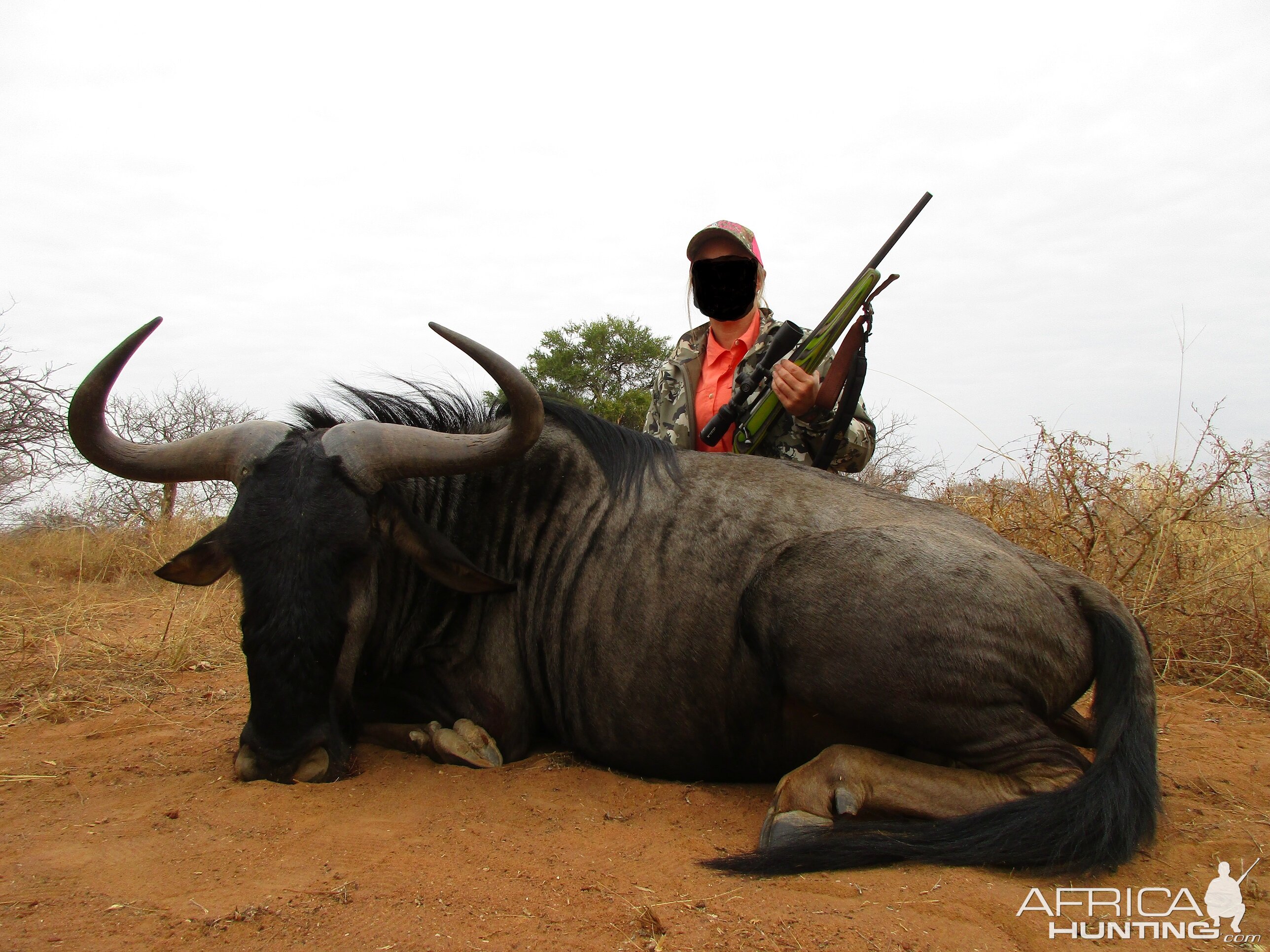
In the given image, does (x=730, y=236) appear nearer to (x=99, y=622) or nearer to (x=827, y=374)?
(x=827, y=374)

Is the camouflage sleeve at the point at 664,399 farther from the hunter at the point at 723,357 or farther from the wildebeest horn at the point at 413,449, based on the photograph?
the wildebeest horn at the point at 413,449

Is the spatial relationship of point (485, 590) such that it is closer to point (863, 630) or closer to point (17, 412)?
point (863, 630)

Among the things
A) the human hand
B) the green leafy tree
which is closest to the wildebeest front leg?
the human hand


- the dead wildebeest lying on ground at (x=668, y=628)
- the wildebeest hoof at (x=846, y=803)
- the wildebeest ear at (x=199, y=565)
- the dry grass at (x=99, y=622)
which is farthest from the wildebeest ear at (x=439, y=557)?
the wildebeest hoof at (x=846, y=803)

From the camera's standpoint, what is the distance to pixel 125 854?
2.41m

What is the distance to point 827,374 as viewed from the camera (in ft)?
14.5

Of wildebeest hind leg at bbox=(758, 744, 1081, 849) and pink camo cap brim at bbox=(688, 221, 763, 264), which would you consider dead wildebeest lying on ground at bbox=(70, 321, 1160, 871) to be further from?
pink camo cap brim at bbox=(688, 221, 763, 264)

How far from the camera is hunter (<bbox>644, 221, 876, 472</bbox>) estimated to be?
488 cm

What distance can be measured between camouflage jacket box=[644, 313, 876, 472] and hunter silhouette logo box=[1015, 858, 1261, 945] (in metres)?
2.67

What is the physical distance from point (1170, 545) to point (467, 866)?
511 centimetres

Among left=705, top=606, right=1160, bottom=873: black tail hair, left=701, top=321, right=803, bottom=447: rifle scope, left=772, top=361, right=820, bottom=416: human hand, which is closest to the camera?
left=705, top=606, right=1160, bottom=873: black tail hair

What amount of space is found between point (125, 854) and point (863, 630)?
2322mm

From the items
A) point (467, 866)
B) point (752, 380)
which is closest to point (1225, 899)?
point (467, 866)

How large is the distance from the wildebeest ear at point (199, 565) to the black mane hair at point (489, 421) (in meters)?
0.63
